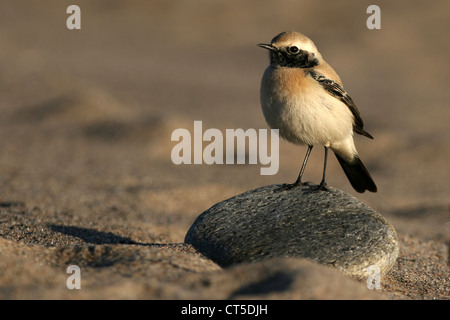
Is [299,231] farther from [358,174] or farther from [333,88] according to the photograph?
[358,174]

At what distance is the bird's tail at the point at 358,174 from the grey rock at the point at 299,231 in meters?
0.61

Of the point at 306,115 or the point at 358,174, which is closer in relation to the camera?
the point at 306,115

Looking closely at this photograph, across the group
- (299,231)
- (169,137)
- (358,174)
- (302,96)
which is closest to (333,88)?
(302,96)

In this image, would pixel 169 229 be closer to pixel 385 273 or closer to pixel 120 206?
pixel 120 206

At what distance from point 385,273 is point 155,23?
19.2 m

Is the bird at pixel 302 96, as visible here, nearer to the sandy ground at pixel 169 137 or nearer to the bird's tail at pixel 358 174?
the bird's tail at pixel 358 174

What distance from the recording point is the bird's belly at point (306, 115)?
4922 millimetres

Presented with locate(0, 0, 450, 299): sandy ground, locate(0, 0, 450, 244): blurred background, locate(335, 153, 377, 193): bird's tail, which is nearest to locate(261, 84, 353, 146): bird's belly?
locate(335, 153, 377, 193): bird's tail

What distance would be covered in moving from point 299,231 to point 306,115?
0.90m

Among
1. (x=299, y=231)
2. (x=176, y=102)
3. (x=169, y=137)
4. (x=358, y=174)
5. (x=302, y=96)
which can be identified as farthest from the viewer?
(x=176, y=102)

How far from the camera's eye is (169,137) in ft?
38.6

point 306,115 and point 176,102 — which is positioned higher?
point 306,115

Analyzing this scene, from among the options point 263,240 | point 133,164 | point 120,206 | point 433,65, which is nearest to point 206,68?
point 433,65

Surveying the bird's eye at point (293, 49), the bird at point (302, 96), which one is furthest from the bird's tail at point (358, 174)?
the bird's eye at point (293, 49)
